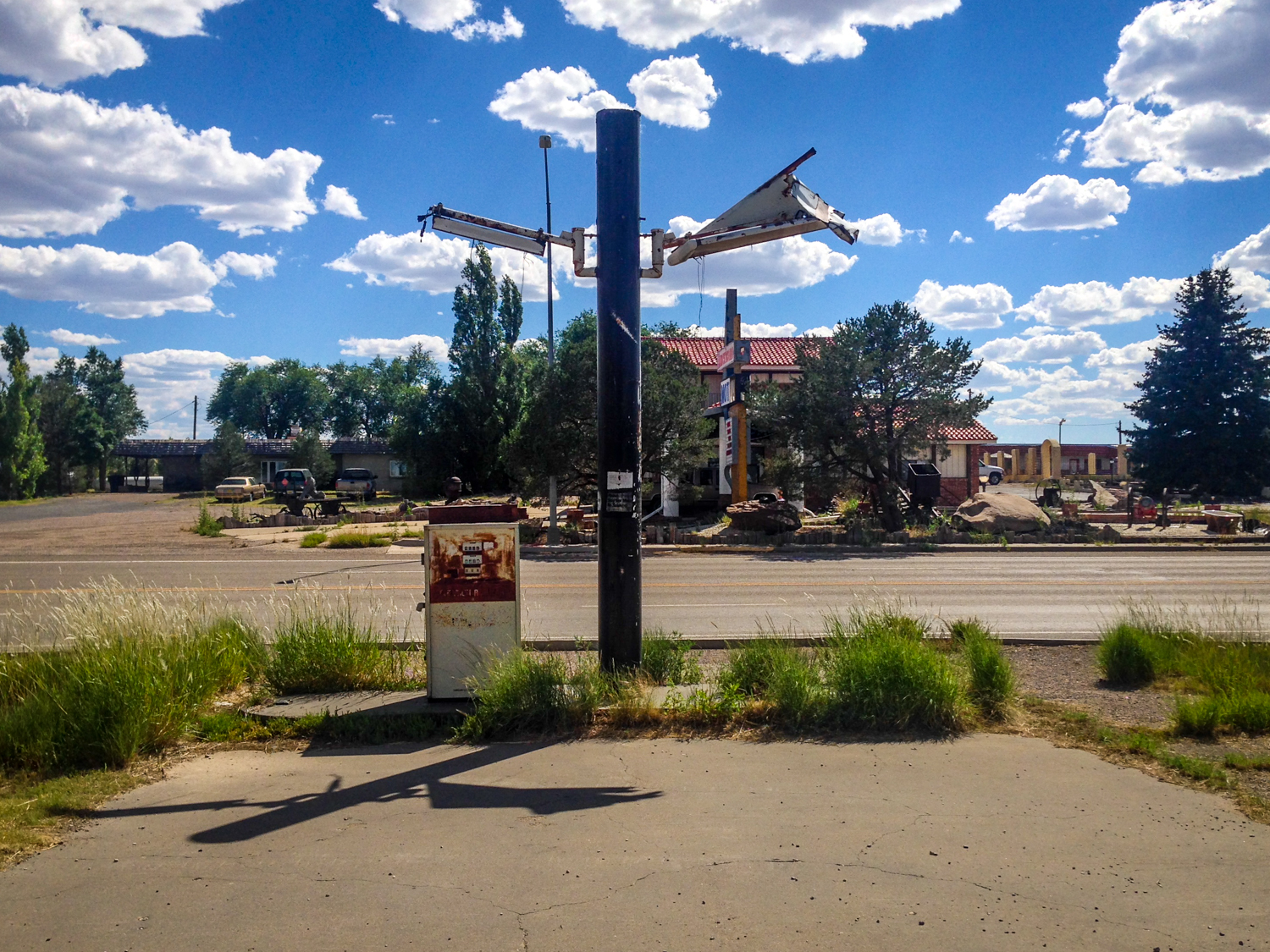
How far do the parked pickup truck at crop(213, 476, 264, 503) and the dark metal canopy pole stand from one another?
160 ft

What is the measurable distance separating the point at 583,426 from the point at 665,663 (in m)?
18.7

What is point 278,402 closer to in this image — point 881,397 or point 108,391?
point 108,391

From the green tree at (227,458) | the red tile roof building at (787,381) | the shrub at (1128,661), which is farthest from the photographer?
the green tree at (227,458)

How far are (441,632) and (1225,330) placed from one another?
4783cm

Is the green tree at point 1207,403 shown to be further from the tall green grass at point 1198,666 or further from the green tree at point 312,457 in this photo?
the green tree at point 312,457

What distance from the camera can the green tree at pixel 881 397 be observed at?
24.5 m

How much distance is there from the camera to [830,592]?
1396 cm

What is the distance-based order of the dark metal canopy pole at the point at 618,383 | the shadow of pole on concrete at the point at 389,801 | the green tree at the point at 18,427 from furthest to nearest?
the green tree at the point at 18,427 < the dark metal canopy pole at the point at 618,383 < the shadow of pole on concrete at the point at 389,801

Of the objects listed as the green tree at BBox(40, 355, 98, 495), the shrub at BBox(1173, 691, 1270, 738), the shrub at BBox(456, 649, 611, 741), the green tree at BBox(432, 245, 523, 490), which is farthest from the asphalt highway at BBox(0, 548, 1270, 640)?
the green tree at BBox(40, 355, 98, 495)

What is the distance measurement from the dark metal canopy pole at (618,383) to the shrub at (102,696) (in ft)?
9.72

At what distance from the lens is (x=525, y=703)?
600 centimetres

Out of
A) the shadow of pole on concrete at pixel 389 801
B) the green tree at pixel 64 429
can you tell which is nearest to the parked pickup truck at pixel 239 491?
the green tree at pixel 64 429

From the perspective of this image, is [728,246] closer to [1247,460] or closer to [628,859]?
[628,859]

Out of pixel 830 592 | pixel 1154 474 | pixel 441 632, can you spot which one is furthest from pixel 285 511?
pixel 1154 474
